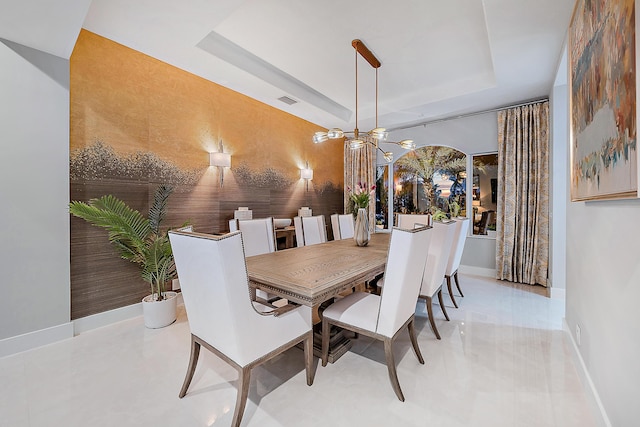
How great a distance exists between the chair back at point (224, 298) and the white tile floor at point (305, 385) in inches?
16.9

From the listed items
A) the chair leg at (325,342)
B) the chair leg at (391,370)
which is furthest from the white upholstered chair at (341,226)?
the chair leg at (391,370)

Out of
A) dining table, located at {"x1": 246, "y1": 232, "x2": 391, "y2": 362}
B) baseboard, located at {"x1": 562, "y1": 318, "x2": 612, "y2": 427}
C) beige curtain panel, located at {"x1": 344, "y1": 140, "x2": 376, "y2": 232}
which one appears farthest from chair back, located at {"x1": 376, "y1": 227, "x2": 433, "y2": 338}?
beige curtain panel, located at {"x1": 344, "y1": 140, "x2": 376, "y2": 232}

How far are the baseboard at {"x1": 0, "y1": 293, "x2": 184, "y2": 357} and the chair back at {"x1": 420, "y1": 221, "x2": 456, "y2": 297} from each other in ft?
9.76

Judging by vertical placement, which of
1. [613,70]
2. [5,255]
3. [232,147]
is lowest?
[5,255]

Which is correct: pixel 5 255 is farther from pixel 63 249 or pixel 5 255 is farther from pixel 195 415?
pixel 195 415

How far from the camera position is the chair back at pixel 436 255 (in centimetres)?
232

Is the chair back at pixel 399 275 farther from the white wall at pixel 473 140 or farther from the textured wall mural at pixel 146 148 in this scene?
the white wall at pixel 473 140

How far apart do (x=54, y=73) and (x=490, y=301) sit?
16.4 feet

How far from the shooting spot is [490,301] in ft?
10.6

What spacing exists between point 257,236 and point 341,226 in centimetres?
144

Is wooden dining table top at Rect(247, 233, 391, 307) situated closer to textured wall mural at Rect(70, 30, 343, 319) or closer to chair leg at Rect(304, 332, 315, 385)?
chair leg at Rect(304, 332, 315, 385)

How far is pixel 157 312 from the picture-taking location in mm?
2559

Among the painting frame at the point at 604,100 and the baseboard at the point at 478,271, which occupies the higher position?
the painting frame at the point at 604,100

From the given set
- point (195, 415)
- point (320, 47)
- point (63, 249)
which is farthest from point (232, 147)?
→ point (195, 415)
